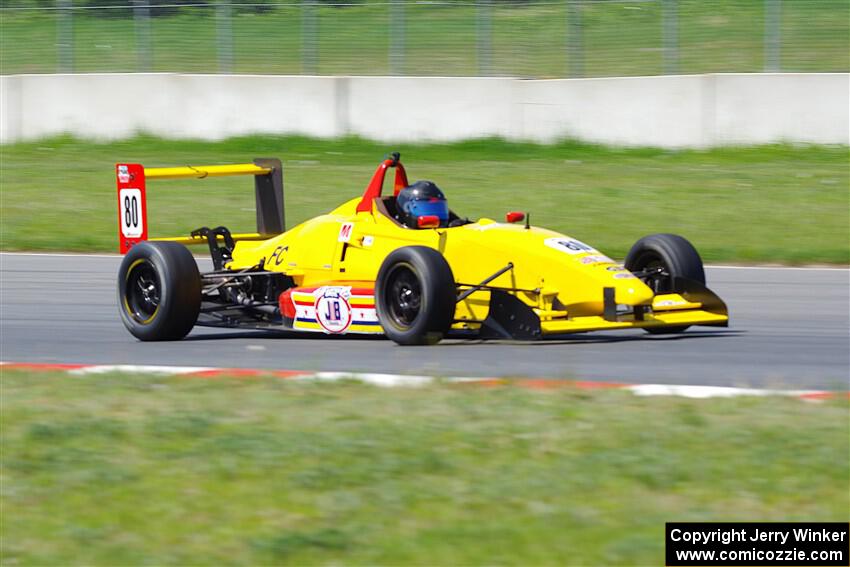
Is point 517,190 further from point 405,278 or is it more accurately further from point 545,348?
point 545,348

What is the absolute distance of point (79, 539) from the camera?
16.0ft

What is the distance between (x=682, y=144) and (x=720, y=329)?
36.5 feet

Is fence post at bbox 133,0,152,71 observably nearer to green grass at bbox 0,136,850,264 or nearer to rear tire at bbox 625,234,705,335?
green grass at bbox 0,136,850,264

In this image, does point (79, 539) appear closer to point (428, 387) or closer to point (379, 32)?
point (428, 387)

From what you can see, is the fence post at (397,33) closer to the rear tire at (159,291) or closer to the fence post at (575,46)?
the fence post at (575,46)

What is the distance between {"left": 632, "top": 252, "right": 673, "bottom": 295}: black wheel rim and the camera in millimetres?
10023

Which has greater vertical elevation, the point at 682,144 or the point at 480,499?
the point at 682,144

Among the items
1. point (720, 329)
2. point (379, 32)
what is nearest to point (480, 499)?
point (720, 329)

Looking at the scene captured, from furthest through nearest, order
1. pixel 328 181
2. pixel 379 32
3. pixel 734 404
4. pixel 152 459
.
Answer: pixel 379 32, pixel 328 181, pixel 734 404, pixel 152 459

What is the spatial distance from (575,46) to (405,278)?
14.4 m

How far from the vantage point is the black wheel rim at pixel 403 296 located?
31.1 ft

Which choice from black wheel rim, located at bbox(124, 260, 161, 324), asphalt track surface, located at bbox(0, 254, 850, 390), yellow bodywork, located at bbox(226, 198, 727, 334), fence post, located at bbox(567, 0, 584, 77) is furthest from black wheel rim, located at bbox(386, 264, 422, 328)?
fence post, located at bbox(567, 0, 584, 77)

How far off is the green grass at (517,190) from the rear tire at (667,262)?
4.75 meters

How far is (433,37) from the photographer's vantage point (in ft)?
78.0
